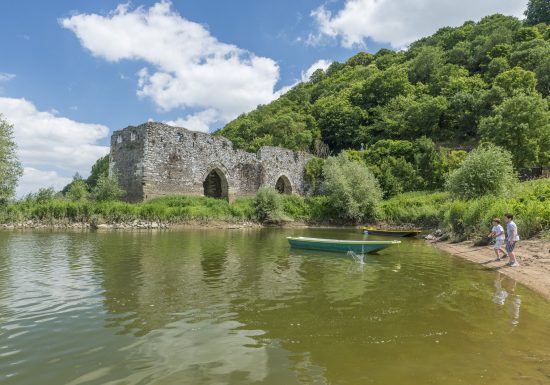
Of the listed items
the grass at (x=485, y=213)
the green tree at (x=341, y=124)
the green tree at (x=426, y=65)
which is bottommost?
the grass at (x=485, y=213)

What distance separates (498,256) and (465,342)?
26.0ft

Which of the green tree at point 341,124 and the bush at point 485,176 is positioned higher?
the green tree at point 341,124

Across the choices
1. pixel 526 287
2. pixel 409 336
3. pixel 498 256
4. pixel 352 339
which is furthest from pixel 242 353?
pixel 498 256

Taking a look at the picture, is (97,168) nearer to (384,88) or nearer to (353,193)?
(384,88)

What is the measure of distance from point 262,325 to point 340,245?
8093 millimetres

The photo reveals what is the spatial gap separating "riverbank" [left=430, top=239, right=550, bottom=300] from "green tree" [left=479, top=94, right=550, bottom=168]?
61.1ft

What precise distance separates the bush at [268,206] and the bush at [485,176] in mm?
12563

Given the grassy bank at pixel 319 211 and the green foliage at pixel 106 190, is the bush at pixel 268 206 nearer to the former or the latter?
the grassy bank at pixel 319 211

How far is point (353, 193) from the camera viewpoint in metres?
29.9

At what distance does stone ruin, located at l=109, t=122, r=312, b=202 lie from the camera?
25094mm

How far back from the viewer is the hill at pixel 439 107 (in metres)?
29.9

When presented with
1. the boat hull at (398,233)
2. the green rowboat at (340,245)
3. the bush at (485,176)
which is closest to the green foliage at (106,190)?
the green rowboat at (340,245)

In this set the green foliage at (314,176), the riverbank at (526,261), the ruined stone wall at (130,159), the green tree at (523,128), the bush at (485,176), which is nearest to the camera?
the riverbank at (526,261)

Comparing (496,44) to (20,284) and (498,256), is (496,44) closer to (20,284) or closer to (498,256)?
(498,256)
